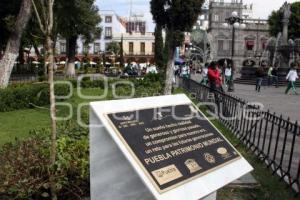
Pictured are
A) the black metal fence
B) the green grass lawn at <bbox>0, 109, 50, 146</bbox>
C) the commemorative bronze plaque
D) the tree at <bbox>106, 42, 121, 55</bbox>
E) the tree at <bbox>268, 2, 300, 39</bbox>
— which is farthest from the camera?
the tree at <bbox>106, 42, 121, 55</bbox>

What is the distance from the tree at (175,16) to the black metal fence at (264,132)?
286 cm

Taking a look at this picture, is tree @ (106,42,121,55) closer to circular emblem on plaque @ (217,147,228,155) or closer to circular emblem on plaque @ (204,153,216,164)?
circular emblem on plaque @ (217,147,228,155)

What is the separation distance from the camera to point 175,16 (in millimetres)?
15578

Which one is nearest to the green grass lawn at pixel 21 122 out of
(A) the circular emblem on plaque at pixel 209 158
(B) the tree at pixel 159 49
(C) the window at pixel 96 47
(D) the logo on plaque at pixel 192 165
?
(A) the circular emblem on plaque at pixel 209 158

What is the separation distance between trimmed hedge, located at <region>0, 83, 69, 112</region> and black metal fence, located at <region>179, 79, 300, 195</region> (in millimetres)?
5639

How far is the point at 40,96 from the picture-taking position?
14438 mm

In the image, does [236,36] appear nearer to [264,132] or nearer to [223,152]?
[264,132]

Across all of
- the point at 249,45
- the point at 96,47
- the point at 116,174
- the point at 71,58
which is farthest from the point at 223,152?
the point at 96,47

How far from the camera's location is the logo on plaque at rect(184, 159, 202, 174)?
404 cm

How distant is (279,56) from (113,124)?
34395mm

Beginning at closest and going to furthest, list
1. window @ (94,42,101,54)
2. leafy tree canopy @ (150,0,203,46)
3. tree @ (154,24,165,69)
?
leafy tree canopy @ (150,0,203,46) → tree @ (154,24,165,69) → window @ (94,42,101,54)

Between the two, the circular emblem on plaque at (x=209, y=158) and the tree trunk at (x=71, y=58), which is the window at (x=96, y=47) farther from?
the circular emblem on plaque at (x=209, y=158)

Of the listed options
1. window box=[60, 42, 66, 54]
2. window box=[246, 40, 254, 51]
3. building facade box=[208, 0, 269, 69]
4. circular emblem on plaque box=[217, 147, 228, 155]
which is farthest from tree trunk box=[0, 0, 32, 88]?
window box=[246, 40, 254, 51]

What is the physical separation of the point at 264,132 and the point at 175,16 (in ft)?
28.6
